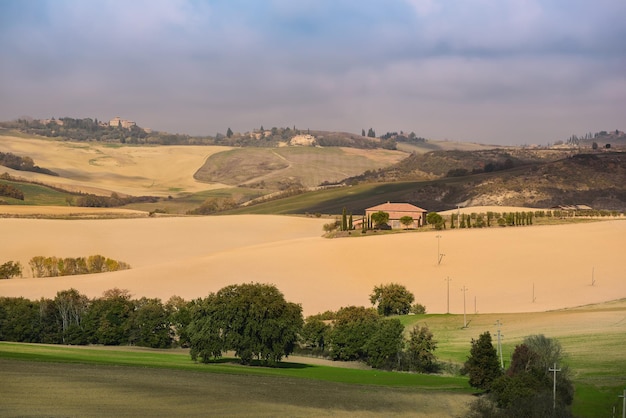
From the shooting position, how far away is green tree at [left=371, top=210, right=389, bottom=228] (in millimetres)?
138625

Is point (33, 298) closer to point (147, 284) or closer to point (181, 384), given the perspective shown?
point (147, 284)

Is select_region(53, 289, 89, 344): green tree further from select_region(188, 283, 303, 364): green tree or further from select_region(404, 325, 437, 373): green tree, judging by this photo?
select_region(404, 325, 437, 373): green tree

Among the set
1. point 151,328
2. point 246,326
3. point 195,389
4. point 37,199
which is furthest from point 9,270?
point 37,199

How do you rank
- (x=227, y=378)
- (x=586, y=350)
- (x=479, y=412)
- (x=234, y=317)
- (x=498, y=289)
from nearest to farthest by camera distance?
(x=479, y=412) < (x=227, y=378) < (x=586, y=350) < (x=234, y=317) < (x=498, y=289)

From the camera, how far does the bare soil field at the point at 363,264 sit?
96.1 metres

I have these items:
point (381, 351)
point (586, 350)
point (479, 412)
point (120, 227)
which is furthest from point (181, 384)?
point (120, 227)

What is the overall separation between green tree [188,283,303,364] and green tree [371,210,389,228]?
71.1 metres

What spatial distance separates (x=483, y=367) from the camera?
55156 mm

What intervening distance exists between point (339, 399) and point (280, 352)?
15.8 m

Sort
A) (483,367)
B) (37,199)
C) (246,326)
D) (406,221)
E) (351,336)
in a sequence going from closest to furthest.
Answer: (483,367), (246,326), (351,336), (406,221), (37,199)

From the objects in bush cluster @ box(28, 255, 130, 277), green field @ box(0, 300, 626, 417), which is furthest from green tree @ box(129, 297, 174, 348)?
bush cluster @ box(28, 255, 130, 277)

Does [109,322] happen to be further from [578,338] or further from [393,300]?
[578,338]

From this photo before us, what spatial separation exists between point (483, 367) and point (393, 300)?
3541 cm

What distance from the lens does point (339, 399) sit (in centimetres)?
4884
